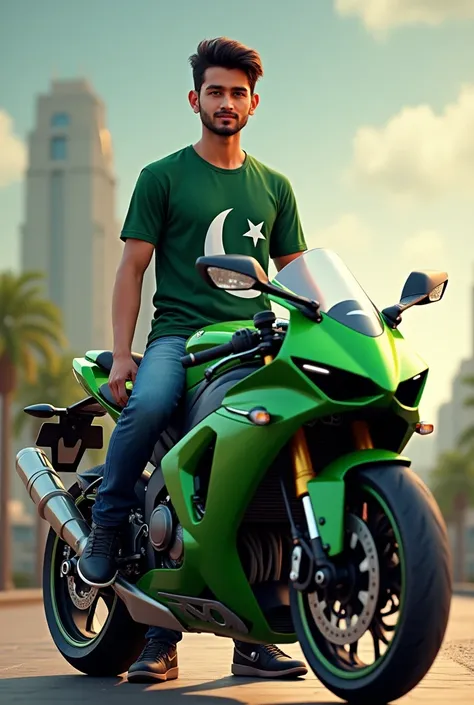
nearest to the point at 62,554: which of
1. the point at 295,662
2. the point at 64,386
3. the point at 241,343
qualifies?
the point at 295,662

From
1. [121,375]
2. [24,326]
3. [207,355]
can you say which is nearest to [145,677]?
[121,375]

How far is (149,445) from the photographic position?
5367 mm

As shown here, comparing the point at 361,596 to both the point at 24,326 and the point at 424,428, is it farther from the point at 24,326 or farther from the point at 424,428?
the point at 24,326

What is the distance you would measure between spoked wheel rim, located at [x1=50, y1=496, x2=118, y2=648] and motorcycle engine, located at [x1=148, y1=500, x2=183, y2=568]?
1.04 meters

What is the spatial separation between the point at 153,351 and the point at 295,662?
1.51 metres

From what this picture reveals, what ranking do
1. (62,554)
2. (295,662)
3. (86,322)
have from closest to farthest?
(295,662) < (62,554) < (86,322)

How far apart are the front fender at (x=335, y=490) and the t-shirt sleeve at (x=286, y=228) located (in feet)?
5.98

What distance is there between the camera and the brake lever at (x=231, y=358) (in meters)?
4.78

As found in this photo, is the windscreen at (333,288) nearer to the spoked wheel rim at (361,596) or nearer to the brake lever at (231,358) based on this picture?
the brake lever at (231,358)

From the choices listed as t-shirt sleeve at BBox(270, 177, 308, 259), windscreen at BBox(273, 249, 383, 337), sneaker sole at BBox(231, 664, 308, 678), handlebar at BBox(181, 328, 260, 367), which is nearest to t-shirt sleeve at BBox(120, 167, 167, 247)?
t-shirt sleeve at BBox(270, 177, 308, 259)

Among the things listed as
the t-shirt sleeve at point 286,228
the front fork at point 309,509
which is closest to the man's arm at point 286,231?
the t-shirt sleeve at point 286,228

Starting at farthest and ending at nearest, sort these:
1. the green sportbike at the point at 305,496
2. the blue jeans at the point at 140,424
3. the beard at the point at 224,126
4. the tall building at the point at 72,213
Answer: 1. the tall building at the point at 72,213
2. the beard at the point at 224,126
3. the blue jeans at the point at 140,424
4. the green sportbike at the point at 305,496

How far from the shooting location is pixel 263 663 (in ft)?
19.6

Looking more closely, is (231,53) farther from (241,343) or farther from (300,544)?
(300,544)
